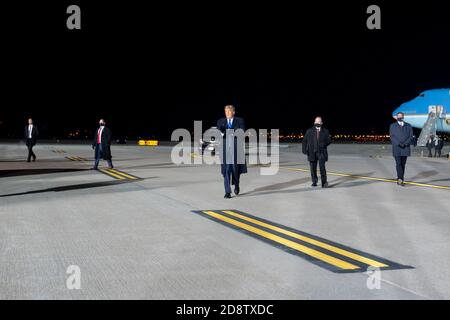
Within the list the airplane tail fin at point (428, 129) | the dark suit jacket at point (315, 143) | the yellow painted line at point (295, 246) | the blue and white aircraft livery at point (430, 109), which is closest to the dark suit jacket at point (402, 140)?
the dark suit jacket at point (315, 143)

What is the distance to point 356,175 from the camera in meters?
18.5

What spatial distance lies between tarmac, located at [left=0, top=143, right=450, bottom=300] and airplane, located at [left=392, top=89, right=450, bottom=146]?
2389 centimetres

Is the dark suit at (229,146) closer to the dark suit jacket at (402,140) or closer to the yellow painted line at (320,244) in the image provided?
the yellow painted line at (320,244)

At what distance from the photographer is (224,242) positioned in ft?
24.7

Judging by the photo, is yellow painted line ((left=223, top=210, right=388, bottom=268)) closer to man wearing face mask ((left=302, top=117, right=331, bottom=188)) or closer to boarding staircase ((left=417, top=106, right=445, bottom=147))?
man wearing face mask ((left=302, top=117, right=331, bottom=188))

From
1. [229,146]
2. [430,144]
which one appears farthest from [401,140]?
[430,144]

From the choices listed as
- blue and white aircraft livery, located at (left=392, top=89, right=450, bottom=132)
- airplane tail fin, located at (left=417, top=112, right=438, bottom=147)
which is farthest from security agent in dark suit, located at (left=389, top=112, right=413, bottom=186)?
blue and white aircraft livery, located at (left=392, top=89, right=450, bottom=132)

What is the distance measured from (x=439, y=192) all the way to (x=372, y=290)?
903 cm

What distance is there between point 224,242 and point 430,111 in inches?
1315

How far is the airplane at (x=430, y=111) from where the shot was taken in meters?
37.1

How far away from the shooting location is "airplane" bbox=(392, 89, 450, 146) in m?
37.1

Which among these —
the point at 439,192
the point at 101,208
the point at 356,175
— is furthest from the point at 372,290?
the point at 356,175

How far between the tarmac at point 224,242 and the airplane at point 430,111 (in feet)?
78.4
